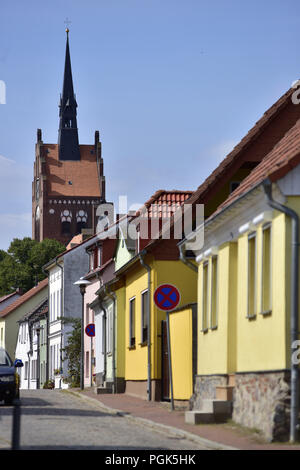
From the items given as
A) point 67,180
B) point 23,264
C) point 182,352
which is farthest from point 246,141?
point 67,180

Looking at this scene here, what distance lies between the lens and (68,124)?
155625mm

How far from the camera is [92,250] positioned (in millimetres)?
53406

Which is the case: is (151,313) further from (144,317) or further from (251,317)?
(251,317)

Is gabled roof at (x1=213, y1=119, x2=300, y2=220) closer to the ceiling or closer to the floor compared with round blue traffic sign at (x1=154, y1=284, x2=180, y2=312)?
closer to the ceiling

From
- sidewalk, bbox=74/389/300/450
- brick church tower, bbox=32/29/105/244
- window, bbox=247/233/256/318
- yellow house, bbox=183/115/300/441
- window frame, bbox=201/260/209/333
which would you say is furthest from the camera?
brick church tower, bbox=32/29/105/244

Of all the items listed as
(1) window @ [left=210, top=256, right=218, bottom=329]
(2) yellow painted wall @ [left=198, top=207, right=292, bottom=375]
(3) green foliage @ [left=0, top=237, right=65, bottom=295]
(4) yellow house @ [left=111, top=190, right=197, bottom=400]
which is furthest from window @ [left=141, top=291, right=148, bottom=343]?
(3) green foliage @ [left=0, top=237, right=65, bottom=295]

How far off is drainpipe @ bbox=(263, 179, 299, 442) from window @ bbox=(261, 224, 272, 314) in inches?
41.7

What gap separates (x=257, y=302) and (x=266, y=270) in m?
0.64

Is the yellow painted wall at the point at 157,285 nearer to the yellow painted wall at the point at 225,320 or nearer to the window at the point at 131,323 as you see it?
the window at the point at 131,323

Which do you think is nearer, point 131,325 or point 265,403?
point 265,403

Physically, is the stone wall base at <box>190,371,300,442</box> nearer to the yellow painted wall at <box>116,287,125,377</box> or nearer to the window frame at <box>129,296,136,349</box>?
the window frame at <box>129,296,136,349</box>

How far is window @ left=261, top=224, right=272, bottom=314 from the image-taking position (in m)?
16.8

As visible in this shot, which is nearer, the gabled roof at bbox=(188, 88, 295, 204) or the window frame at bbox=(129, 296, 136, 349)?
the gabled roof at bbox=(188, 88, 295, 204)
